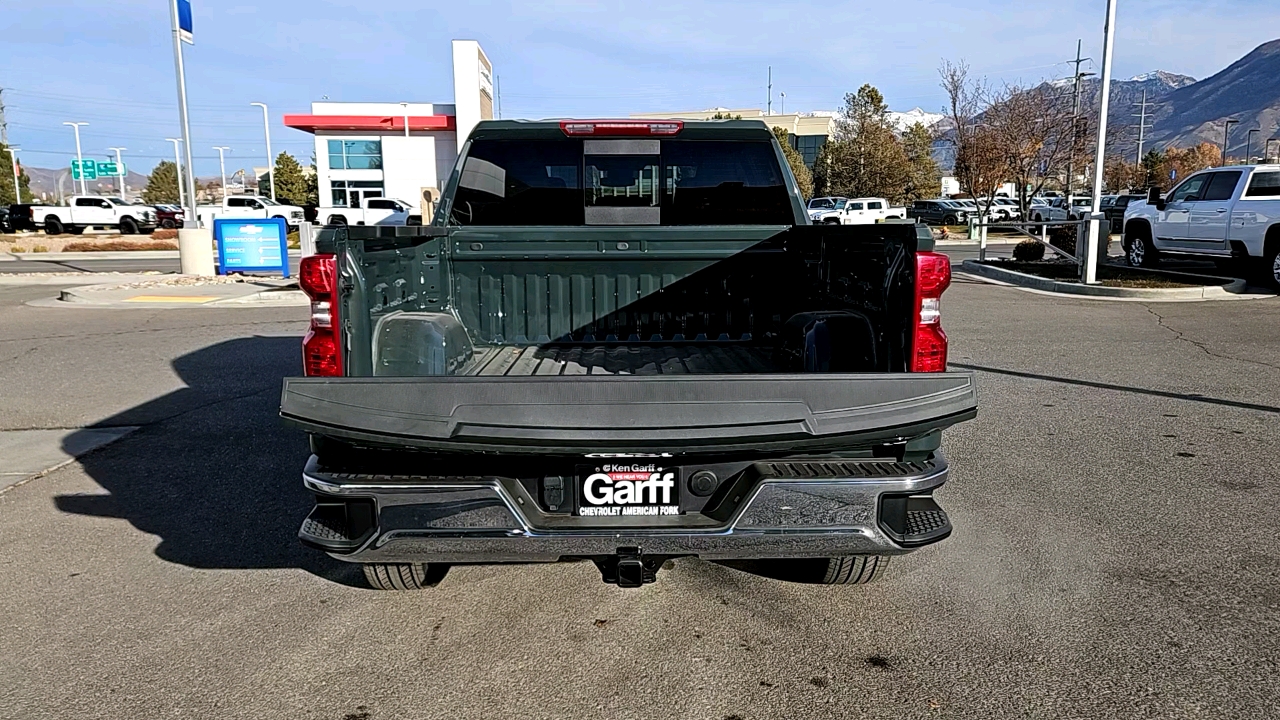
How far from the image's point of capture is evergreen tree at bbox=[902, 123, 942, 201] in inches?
2029

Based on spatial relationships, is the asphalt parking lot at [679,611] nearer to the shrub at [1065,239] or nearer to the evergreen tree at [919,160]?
the shrub at [1065,239]

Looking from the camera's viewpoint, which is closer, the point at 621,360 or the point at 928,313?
the point at 928,313

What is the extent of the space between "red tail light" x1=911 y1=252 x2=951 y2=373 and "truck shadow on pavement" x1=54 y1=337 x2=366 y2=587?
2.60 m

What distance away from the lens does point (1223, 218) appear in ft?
51.6

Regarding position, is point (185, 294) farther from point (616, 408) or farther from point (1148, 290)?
point (1148, 290)

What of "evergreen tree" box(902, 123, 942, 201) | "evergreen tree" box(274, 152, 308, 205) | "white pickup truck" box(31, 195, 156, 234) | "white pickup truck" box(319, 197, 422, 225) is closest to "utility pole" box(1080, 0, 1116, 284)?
"white pickup truck" box(319, 197, 422, 225)

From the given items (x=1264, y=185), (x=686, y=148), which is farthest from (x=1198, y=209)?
(x=686, y=148)

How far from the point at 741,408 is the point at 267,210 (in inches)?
1637

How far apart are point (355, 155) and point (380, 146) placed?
6.41 ft

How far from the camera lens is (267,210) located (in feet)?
132

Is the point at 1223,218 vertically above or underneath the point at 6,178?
underneath

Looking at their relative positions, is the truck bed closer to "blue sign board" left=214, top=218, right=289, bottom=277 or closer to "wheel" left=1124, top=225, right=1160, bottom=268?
"blue sign board" left=214, top=218, right=289, bottom=277

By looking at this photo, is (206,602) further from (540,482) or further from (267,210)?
(267,210)

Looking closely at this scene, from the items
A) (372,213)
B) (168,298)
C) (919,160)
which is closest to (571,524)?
(168,298)
